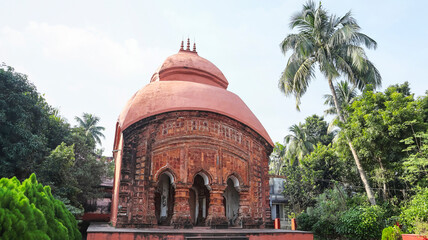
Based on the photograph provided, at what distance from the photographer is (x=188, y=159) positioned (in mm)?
8812

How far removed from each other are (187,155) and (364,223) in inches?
265

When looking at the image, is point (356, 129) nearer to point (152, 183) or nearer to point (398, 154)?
point (398, 154)

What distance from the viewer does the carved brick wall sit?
26.6 ft

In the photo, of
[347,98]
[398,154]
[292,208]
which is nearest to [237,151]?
[398,154]

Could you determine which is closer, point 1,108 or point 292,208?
point 1,108

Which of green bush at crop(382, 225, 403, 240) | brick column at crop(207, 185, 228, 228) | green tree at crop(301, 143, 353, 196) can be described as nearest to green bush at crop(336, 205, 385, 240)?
green bush at crop(382, 225, 403, 240)

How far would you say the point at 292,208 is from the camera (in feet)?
59.2

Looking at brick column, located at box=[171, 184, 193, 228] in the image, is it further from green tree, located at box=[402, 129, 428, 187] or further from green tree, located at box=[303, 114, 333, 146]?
green tree, located at box=[303, 114, 333, 146]

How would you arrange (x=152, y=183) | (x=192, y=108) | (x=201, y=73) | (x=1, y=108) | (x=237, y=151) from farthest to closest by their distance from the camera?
1. (x=201, y=73)
2. (x=1, y=108)
3. (x=237, y=151)
4. (x=192, y=108)
5. (x=152, y=183)

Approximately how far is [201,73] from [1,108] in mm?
7632

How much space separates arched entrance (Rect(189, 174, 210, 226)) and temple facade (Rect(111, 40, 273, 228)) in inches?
1.5

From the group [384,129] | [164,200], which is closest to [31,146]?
[164,200]

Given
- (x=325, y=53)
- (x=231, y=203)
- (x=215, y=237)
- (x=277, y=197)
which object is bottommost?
(x=215, y=237)

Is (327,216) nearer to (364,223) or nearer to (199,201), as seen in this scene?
(364,223)
